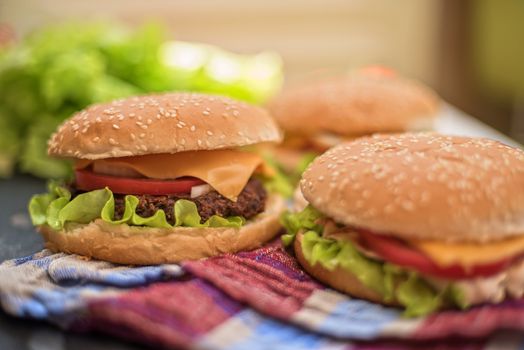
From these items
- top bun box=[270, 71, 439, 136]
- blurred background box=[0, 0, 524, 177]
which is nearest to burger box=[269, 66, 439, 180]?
top bun box=[270, 71, 439, 136]

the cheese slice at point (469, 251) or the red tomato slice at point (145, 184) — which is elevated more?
the cheese slice at point (469, 251)

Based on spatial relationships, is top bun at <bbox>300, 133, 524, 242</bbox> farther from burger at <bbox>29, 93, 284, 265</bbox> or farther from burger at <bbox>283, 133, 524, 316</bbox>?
burger at <bbox>29, 93, 284, 265</bbox>

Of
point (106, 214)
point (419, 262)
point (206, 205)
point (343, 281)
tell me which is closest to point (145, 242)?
point (106, 214)

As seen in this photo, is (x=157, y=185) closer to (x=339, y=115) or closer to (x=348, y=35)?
(x=339, y=115)

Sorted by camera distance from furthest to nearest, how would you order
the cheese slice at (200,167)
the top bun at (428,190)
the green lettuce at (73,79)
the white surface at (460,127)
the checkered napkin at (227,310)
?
the white surface at (460,127) → the green lettuce at (73,79) → the cheese slice at (200,167) → the top bun at (428,190) → the checkered napkin at (227,310)

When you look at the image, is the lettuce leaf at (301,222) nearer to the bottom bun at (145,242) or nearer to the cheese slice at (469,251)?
the bottom bun at (145,242)

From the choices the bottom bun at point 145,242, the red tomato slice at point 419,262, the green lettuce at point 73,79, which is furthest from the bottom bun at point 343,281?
the green lettuce at point 73,79
